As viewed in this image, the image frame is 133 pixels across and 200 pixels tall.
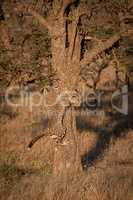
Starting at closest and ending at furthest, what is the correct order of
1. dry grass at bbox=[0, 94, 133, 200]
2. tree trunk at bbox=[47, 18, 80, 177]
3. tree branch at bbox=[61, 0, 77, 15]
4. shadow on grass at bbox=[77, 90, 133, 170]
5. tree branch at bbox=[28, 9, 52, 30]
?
1. dry grass at bbox=[0, 94, 133, 200]
2. tree branch at bbox=[61, 0, 77, 15]
3. tree branch at bbox=[28, 9, 52, 30]
4. tree trunk at bbox=[47, 18, 80, 177]
5. shadow on grass at bbox=[77, 90, 133, 170]

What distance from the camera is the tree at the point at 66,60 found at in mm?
13852

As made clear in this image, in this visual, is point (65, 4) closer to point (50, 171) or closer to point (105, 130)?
point (50, 171)

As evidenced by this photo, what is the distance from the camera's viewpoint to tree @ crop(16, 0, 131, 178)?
1385cm

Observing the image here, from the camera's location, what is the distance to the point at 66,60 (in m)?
14.1

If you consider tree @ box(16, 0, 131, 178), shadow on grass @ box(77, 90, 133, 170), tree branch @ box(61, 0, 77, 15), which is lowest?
shadow on grass @ box(77, 90, 133, 170)


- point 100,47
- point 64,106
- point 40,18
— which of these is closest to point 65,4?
point 40,18

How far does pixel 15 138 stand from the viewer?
837 inches

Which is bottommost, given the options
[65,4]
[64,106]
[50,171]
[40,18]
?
[50,171]

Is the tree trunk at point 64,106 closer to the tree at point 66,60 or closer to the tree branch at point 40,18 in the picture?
the tree at point 66,60

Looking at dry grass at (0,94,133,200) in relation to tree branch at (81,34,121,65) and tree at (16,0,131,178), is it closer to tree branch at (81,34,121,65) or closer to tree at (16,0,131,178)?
tree at (16,0,131,178)

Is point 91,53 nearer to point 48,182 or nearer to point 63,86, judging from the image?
point 63,86

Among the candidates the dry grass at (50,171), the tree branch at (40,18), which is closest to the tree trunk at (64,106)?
the tree branch at (40,18)

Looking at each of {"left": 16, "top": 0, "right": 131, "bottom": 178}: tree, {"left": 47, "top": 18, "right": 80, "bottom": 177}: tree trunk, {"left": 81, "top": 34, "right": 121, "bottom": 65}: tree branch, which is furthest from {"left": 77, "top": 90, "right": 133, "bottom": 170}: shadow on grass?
{"left": 81, "top": 34, "right": 121, "bottom": 65}: tree branch

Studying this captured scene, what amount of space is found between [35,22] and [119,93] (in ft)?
61.0
